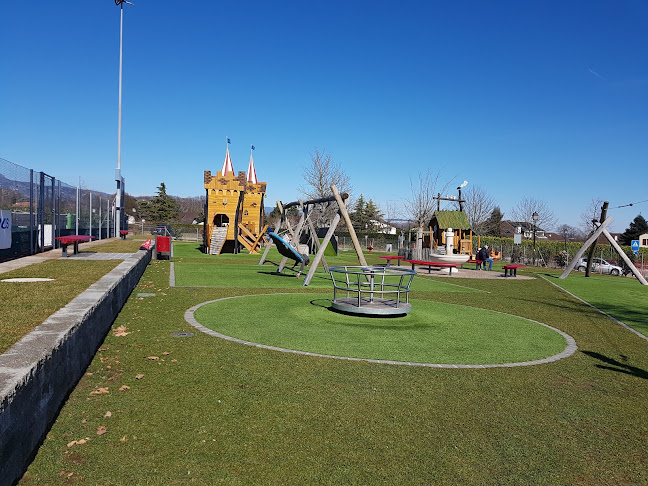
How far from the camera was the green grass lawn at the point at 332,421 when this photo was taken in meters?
3.45

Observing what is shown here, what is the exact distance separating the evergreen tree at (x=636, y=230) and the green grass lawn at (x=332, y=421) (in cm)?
6927

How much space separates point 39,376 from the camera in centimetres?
361

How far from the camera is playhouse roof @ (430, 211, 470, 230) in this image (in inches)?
1480

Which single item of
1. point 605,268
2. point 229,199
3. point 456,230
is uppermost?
point 229,199

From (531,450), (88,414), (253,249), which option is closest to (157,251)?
(253,249)

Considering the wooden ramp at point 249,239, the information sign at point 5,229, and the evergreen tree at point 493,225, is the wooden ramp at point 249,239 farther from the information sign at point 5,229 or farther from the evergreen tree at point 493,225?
the evergreen tree at point 493,225

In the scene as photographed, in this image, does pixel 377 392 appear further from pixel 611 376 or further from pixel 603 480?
pixel 611 376

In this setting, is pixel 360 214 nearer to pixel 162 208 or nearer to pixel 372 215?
pixel 372 215

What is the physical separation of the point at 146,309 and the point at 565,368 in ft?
24.3

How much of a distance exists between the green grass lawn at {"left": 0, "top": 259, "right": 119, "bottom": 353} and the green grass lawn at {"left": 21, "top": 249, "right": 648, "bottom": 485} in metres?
0.84

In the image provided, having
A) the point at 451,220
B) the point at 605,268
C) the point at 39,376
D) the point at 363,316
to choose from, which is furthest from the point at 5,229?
the point at 605,268

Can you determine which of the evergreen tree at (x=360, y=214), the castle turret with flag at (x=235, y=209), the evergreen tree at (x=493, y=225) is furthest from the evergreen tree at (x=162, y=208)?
the castle turret with flag at (x=235, y=209)

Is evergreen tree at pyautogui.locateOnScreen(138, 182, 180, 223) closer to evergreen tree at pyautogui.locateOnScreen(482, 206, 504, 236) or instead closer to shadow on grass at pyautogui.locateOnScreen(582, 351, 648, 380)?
evergreen tree at pyautogui.locateOnScreen(482, 206, 504, 236)

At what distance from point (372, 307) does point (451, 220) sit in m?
29.7
